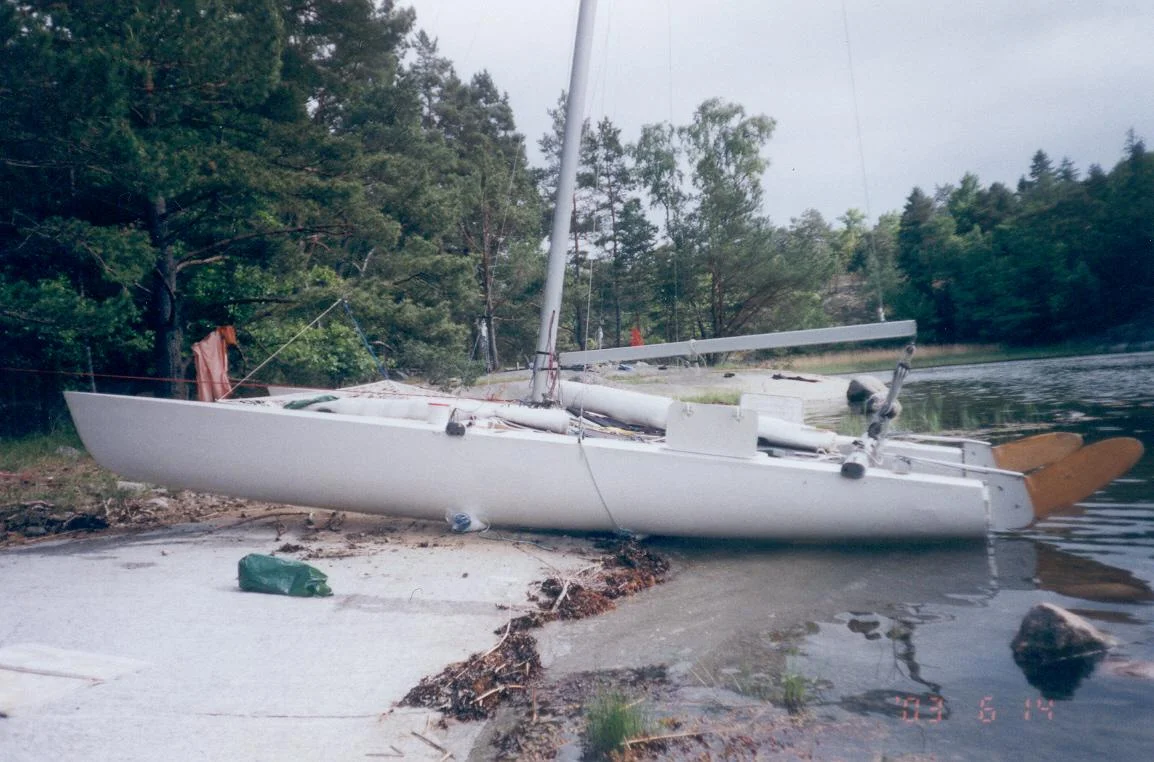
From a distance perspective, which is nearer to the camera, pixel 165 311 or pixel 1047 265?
pixel 165 311

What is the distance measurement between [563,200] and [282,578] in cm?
353

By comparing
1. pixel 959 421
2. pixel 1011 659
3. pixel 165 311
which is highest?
pixel 165 311

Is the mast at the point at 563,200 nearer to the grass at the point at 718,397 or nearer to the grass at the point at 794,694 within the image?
the grass at the point at 794,694

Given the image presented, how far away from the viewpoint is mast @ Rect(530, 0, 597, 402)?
20.4 ft

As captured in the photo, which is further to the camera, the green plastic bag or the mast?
the mast

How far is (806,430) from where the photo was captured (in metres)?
5.75

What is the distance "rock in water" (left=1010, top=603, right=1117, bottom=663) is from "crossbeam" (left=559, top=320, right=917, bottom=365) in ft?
6.13

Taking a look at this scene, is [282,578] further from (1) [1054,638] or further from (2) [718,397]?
(2) [718,397]

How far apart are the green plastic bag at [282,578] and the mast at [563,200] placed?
2.54 metres

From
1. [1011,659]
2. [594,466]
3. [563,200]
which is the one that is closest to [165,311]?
[563,200]

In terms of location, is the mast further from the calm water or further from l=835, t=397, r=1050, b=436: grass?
l=835, t=397, r=1050, b=436: grass

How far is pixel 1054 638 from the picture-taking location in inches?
139
